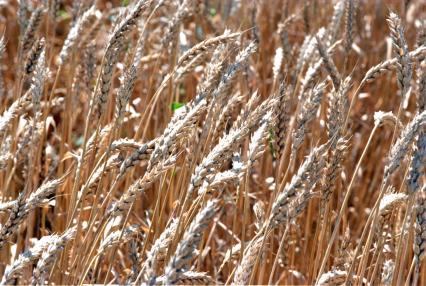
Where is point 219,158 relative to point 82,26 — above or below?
below

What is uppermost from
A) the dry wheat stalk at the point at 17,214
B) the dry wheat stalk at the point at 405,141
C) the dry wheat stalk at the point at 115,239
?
the dry wheat stalk at the point at 405,141

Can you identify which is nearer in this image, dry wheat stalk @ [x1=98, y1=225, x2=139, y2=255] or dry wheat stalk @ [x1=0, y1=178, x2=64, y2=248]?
dry wheat stalk @ [x1=0, y1=178, x2=64, y2=248]

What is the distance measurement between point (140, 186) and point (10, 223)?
28 cm

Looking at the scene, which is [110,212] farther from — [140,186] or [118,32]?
[118,32]

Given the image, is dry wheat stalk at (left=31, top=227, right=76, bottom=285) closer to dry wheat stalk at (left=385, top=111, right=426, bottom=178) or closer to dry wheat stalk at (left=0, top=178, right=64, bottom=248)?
dry wheat stalk at (left=0, top=178, right=64, bottom=248)

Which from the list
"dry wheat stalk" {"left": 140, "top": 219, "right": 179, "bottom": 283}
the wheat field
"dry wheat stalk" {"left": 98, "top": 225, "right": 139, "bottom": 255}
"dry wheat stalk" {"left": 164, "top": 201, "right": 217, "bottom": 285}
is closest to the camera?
"dry wheat stalk" {"left": 164, "top": 201, "right": 217, "bottom": 285}

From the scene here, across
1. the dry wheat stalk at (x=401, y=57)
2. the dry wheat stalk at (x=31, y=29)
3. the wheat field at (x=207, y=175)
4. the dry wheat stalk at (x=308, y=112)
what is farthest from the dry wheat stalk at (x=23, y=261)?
the dry wheat stalk at (x=31, y=29)

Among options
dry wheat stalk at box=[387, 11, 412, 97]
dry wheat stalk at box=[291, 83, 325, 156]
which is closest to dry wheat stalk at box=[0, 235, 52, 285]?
dry wheat stalk at box=[291, 83, 325, 156]

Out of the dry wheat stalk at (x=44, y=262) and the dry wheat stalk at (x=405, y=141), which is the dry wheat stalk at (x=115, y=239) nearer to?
the dry wheat stalk at (x=44, y=262)

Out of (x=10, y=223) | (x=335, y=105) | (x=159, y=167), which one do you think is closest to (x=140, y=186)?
(x=159, y=167)

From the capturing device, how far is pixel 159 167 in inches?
61.1

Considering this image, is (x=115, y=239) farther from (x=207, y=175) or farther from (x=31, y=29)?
(x=31, y=29)

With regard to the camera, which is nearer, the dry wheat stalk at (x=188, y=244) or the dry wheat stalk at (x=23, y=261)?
the dry wheat stalk at (x=188, y=244)

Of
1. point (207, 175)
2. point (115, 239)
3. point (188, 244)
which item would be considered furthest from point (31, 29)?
point (188, 244)
